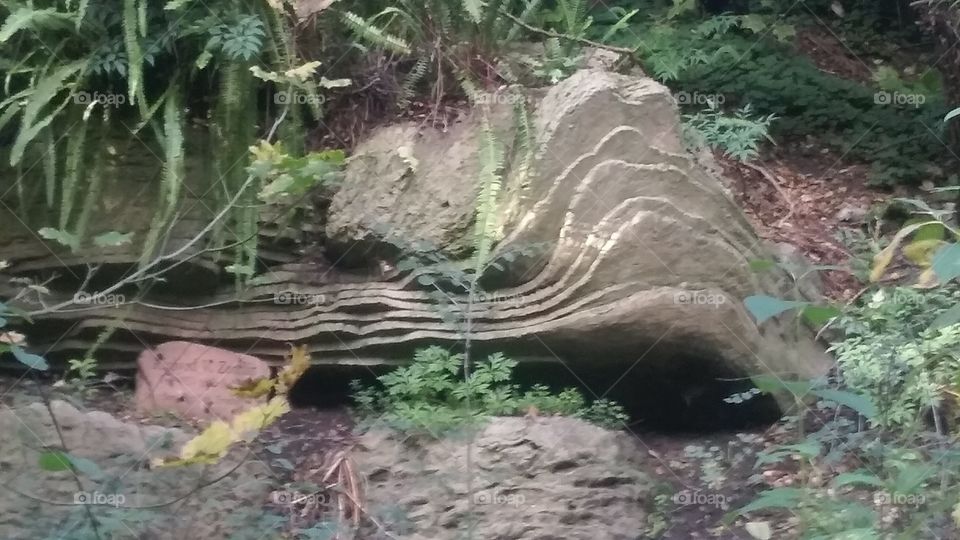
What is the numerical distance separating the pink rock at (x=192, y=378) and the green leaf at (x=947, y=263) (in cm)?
241

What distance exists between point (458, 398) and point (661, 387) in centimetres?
80

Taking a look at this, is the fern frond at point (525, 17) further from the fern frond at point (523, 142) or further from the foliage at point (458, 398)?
the foliage at point (458, 398)

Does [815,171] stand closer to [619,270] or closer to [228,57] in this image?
[619,270]

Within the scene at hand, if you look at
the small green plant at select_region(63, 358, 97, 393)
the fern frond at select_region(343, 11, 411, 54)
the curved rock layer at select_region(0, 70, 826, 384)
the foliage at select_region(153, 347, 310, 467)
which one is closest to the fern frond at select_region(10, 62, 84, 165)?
the curved rock layer at select_region(0, 70, 826, 384)

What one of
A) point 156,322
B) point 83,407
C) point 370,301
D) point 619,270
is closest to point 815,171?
point 619,270

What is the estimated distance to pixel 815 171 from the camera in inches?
192

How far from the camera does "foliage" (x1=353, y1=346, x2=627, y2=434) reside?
126 inches

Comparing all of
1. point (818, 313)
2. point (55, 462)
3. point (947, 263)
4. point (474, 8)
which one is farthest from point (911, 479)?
point (474, 8)

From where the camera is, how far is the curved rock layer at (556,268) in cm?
331

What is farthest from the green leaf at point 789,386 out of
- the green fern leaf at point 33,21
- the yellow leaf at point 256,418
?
the green fern leaf at point 33,21

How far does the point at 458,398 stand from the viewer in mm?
3236

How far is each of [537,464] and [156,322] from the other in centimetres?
160

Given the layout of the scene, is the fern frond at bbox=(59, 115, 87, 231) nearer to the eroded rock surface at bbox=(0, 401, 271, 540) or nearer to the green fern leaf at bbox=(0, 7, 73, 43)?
the green fern leaf at bbox=(0, 7, 73, 43)

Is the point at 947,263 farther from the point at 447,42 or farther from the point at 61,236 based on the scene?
the point at 447,42
